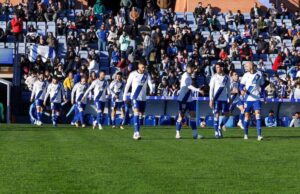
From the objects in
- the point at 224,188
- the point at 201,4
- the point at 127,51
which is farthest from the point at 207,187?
the point at 201,4

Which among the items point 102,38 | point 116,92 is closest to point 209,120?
point 116,92

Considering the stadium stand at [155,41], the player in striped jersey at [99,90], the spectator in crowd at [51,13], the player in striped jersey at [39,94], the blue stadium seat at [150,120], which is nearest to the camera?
the player in striped jersey at [99,90]

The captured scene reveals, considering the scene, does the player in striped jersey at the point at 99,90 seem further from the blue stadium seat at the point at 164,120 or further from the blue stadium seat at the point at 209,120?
the blue stadium seat at the point at 209,120

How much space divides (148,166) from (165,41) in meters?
28.7

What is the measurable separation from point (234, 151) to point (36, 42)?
79.7 ft

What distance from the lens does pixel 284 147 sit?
70.9 ft

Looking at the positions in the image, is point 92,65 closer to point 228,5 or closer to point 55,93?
point 55,93

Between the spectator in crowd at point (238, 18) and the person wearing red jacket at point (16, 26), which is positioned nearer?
the person wearing red jacket at point (16, 26)

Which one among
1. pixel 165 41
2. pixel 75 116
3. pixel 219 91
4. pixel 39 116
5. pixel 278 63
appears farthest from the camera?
pixel 278 63

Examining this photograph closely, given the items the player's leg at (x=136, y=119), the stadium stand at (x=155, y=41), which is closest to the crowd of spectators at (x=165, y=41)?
the stadium stand at (x=155, y=41)

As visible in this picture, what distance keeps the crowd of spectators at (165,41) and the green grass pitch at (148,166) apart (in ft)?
56.1

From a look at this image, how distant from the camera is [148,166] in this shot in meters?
A: 16.0

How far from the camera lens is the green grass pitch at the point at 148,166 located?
42.8 ft

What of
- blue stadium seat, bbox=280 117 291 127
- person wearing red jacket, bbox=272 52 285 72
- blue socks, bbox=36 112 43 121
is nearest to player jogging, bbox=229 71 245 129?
blue stadium seat, bbox=280 117 291 127
